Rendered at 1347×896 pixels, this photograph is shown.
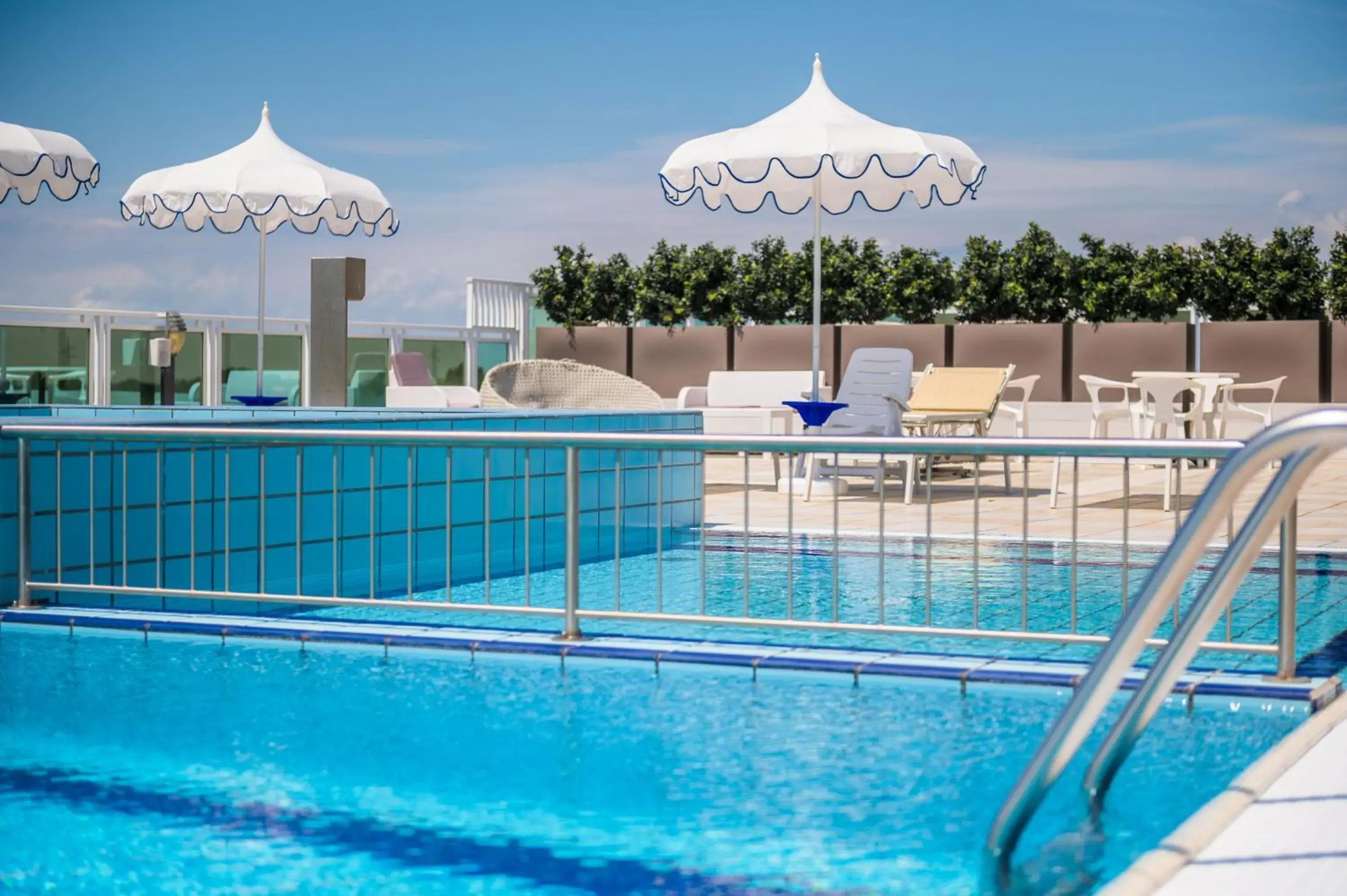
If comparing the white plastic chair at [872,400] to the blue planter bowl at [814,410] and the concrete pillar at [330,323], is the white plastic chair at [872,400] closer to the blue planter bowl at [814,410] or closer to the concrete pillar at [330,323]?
the blue planter bowl at [814,410]

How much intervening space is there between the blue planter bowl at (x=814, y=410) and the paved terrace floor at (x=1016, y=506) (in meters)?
0.58

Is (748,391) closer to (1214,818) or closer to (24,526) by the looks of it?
(24,526)

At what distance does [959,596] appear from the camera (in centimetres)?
642

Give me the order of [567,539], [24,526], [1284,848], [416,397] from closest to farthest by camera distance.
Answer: [1284,848]
[567,539]
[24,526]
[416,397]

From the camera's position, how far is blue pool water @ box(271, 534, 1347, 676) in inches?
211

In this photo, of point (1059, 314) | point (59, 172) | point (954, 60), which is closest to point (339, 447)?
point (59, 172)

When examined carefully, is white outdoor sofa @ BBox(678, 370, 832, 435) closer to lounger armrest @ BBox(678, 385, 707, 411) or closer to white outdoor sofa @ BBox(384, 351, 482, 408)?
lounger armrest @ BBox(678, 385, 707, 411)

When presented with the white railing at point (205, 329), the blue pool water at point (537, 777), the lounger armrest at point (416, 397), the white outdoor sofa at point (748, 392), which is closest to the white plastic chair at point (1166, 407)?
the white outdoor sofa at point (748, 392)

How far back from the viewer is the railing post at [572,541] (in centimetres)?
488

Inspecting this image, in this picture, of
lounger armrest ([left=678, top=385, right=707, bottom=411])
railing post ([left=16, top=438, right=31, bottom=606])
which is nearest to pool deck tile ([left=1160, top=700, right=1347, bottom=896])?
railing post ([left=16, top=438, right=31, bottom=606])

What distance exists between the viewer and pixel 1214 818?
2596mm

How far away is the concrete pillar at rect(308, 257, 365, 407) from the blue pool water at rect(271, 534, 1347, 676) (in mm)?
3256

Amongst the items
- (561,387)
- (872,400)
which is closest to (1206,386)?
(872,400)

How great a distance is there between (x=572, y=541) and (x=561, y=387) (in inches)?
325
